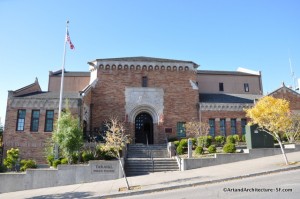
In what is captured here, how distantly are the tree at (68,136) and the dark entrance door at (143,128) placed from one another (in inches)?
412

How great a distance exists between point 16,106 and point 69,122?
8869 mm

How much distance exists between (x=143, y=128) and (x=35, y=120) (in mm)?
10724

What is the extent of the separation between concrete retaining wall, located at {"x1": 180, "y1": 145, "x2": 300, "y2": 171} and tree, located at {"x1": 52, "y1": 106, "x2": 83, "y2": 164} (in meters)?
7.35

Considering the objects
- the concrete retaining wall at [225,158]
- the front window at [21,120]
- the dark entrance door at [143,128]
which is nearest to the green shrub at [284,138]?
the concrete retaining wall at [225,158]

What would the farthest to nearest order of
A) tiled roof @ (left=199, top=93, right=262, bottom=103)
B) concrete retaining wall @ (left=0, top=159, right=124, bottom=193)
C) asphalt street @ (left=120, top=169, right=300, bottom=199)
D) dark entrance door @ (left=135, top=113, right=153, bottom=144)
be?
tiled roof @ (left=199, top=93, right=262, bottom=103), dark entrance door @ (left=135, top=113, right=153, bottom=144), concrete retaining wall @ (left=0, top=159, right=124, bottom=193), asphalt street @ (left=120, top=169, right=300, bottom=199)

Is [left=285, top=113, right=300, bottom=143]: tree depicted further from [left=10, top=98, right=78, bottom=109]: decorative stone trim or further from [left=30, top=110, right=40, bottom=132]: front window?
[left=30, top=110, right=40, bottom=132]: front window

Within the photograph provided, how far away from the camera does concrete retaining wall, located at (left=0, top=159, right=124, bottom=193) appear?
15391 millimetres

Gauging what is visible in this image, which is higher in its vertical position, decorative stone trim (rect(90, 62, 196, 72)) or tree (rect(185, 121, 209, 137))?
decorative stone trim (rect(90, 62, 196, 72))

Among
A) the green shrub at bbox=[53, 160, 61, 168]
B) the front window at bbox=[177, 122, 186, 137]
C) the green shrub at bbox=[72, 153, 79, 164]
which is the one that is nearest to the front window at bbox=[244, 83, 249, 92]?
the front window at bbox=[177, 122, 186, 137]

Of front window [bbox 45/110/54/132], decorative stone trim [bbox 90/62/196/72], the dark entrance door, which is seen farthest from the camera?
decorative stone trim [bbox 90/62/196/72]

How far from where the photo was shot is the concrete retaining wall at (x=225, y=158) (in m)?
17.6

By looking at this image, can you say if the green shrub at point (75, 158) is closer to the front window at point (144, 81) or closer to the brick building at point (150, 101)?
the brick building at point (150, 101)

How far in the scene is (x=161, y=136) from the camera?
26703 millimetres

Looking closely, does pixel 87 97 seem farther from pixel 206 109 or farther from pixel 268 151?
pixel 268 151
